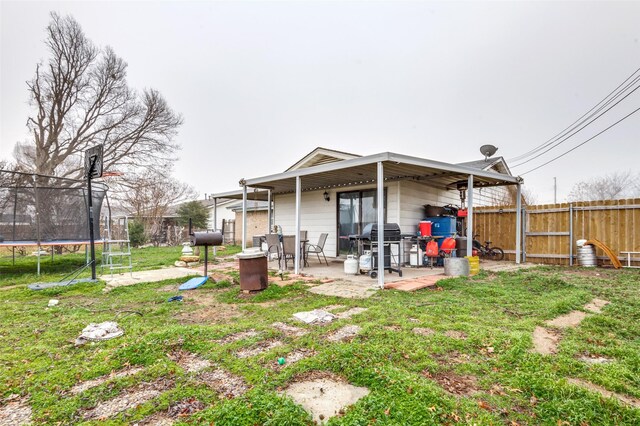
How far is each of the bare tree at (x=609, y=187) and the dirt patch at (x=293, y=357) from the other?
30.7 m

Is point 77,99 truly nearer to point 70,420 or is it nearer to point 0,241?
point 0,241

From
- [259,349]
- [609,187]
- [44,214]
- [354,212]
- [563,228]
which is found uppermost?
[609,187]

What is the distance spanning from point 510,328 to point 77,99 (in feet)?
67.0

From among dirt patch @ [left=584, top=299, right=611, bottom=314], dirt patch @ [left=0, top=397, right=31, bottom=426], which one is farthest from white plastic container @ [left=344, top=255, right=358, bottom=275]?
dirt patch @ [left=0, top=397, right=31, bottom=426]

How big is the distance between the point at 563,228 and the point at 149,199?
732 inches

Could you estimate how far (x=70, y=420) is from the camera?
189cm

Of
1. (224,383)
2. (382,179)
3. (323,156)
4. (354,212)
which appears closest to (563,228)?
(354,212)

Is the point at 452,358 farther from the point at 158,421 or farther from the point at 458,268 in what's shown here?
the point at 458,268

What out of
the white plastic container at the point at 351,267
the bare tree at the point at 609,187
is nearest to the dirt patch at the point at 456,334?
the white plastic container at the point at 351,267

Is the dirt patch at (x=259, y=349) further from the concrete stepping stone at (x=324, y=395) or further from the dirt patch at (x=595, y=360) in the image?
the dirt patch at (x=595, y=360)

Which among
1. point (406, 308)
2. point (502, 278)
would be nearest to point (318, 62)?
point (502, 278)

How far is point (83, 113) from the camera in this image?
53.8 feet

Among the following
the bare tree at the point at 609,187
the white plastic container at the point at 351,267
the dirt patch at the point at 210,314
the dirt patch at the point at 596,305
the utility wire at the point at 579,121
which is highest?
the utility wire at the point at 579,121

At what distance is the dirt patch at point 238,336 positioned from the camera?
10.3 feet
